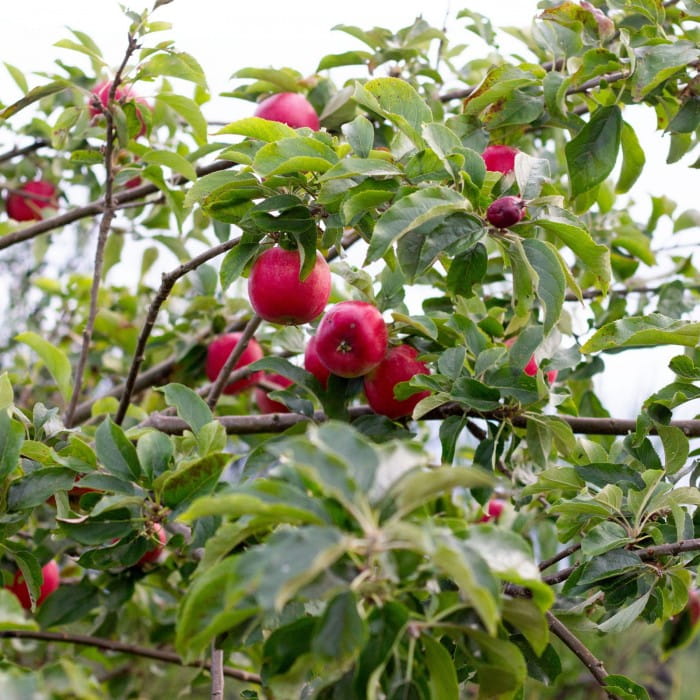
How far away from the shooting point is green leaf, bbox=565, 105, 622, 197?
4.59 ft

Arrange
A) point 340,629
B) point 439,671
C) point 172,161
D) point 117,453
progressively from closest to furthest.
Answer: point 340,629, point 439,671, point 117,453, point 172,161

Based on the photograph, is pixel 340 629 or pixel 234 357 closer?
pixel 340 629

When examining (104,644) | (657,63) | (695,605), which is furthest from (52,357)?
(695,605)

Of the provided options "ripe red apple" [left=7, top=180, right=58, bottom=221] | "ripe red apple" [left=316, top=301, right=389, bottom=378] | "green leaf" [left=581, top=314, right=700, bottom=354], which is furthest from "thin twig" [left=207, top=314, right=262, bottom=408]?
"ripe red apple" [left=7, top=180, right=58, bottom=221]

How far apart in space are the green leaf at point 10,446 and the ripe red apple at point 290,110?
0.84 meters

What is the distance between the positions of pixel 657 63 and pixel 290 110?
0.66 meters

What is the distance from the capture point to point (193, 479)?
1.01m

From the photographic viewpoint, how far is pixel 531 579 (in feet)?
2.39

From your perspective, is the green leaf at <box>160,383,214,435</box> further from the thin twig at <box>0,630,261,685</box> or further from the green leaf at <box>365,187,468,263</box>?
the thin twig at <box>0,630,261,685</box>

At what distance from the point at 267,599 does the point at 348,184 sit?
2.03 feet

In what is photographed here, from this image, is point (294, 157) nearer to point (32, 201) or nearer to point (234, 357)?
point (234, 357)

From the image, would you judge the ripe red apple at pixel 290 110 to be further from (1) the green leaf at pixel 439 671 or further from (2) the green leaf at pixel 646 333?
(1) the green leaf at pixel 439 671

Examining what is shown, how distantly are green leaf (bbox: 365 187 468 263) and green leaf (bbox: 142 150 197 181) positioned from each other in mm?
577

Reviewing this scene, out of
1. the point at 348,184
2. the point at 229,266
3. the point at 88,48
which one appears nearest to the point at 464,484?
the point at 348,184
